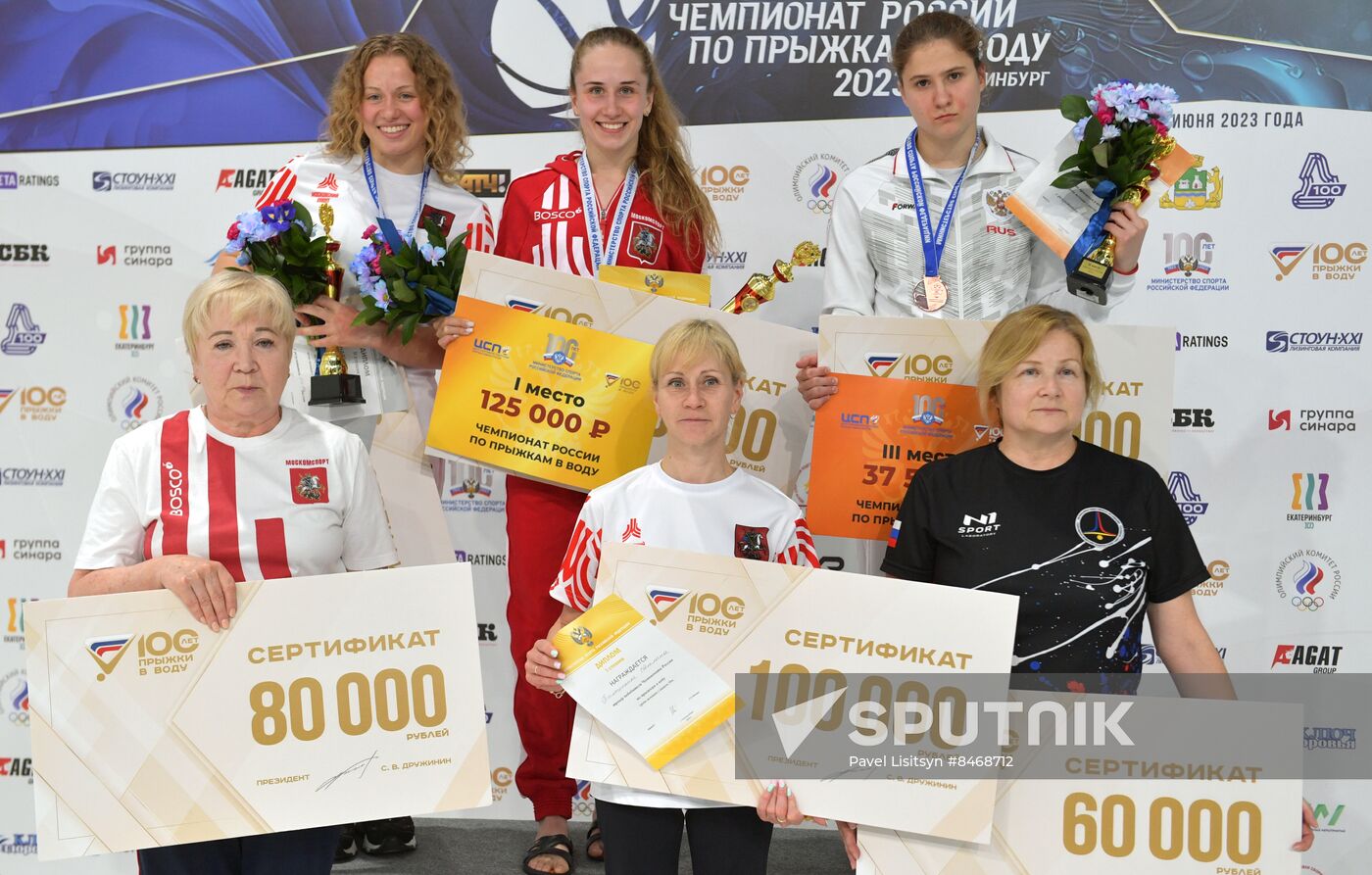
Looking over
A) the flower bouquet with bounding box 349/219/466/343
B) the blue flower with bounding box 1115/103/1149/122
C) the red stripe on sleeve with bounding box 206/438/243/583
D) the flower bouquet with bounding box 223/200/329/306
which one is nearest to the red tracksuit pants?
the flower bouquet with bounding box 349/219/466/343

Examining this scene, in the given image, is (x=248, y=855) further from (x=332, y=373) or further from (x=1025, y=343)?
(x=1025, y=343)

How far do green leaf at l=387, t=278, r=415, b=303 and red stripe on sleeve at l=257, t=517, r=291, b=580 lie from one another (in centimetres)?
99

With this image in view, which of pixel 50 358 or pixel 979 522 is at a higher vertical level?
pixel 50 358

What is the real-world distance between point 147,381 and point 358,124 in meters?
1.94

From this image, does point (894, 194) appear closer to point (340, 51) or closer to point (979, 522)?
point (979, 522)

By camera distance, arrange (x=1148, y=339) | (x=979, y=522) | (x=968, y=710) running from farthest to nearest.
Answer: (x=1148, y=339), (x=979, y=522), (x=968, y=710)

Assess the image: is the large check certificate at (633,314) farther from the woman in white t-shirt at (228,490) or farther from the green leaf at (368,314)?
the woman in white t-shirt at (228,490)

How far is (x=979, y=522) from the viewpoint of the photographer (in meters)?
2.62

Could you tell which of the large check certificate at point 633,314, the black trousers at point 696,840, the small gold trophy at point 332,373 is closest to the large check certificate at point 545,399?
the large check certificate at point 633,314

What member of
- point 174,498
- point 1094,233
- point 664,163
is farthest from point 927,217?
point 174,498

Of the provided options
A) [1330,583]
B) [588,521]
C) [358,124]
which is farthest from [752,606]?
[1330,583]

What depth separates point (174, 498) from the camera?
2479 millimetres

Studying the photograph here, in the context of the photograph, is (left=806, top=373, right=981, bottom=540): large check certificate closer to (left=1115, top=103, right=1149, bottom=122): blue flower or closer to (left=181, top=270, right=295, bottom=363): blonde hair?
(left=1115, top=103, right=1149, bottom=122): blue flower

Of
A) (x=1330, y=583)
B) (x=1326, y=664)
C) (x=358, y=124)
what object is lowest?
(x=1326, y=664)
